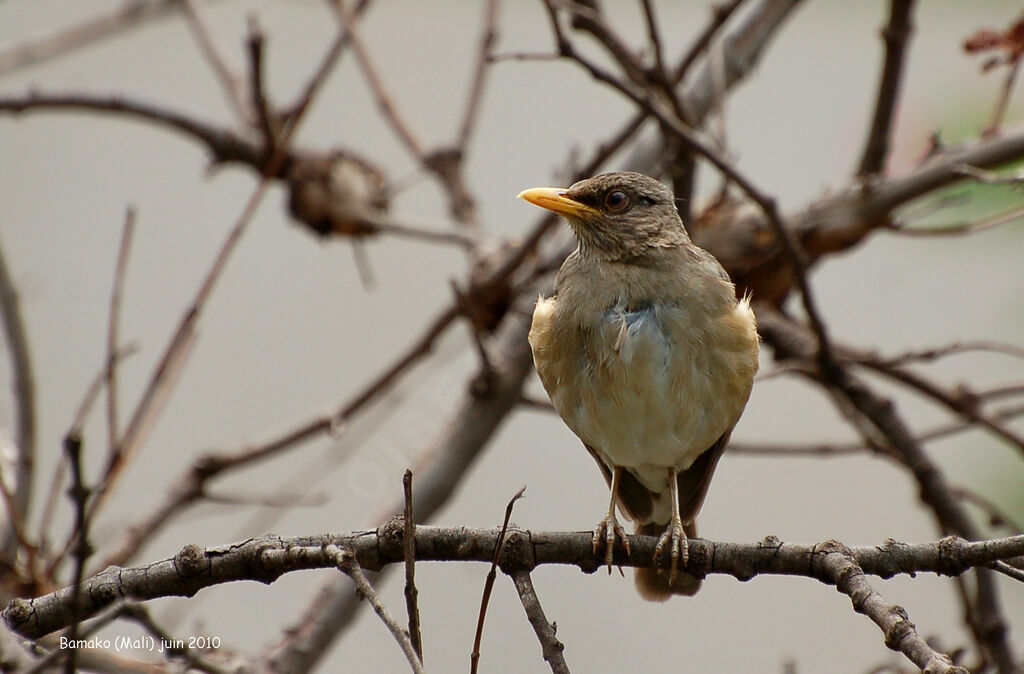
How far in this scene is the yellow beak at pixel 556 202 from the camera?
390cm

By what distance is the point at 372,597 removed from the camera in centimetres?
195

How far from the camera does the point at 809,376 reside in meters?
4.66

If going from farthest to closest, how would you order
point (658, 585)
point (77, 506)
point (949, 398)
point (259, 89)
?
point (259, 89) → point (949, 398) → point (658, 585) → point (77, 506)

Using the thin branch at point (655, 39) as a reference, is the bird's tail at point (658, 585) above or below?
below

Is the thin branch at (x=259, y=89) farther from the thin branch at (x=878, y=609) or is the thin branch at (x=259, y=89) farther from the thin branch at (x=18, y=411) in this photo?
the thin branch at (x=878, y=609)

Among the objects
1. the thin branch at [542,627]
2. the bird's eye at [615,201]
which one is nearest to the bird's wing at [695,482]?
the bird's eye at [615,201]

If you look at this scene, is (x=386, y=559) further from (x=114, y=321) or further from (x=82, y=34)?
(x=82, y=34)

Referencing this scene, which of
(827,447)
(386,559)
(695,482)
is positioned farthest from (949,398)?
(386,559)

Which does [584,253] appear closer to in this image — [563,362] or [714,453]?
[563,362]

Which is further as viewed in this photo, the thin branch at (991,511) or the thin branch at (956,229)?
the thin branch at (956,229)

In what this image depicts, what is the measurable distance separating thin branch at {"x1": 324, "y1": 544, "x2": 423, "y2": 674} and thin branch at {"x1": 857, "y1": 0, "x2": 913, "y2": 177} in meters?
3.29

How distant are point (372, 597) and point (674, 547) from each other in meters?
1.46

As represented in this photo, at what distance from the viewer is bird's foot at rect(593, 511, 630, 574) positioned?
9.36ft

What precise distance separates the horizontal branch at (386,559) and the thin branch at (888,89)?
262cm
